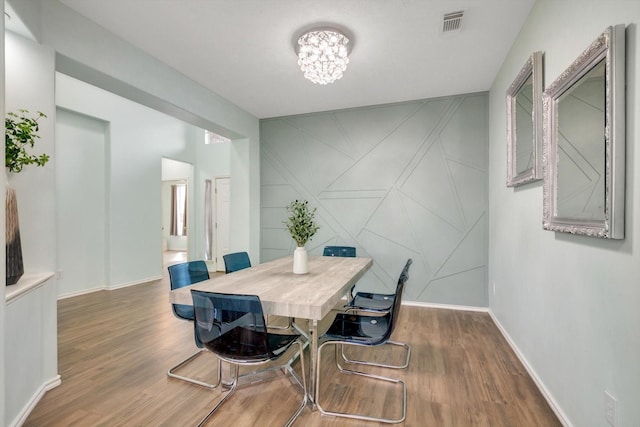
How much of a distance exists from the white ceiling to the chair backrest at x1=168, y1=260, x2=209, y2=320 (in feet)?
6.64

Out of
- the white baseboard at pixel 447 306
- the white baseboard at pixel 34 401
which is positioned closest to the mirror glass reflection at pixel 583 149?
the white baseboard at pixel 447 306

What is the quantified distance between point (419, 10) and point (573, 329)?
95.2 inches

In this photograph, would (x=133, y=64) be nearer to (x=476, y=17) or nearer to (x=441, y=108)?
(x=476, y=17)

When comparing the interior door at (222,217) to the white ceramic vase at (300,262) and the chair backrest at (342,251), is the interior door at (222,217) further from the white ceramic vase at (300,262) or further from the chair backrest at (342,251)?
the white ceramic vase at (300,262)

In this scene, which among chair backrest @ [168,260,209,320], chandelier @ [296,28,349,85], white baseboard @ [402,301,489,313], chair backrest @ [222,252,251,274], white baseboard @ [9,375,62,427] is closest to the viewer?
white baseboard @ [9,375,62,427]

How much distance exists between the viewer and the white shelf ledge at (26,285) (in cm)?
175

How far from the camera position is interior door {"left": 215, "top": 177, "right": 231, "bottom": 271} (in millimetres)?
6824

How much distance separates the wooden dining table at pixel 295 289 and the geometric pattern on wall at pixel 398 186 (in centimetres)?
161

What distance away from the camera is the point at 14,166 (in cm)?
195

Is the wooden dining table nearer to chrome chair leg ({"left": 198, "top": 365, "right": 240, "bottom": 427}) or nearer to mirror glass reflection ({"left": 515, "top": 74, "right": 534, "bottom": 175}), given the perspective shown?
chrome chair leg ({"left": 198, "top": 365, "right": 240, "bottom": 427})

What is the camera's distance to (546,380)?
211cm

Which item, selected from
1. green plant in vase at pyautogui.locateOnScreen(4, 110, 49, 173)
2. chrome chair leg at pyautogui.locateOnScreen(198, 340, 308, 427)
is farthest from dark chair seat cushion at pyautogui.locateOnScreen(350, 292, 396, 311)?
green plant in vase at pyautogui.locateOnScreen(4, 110, 49, 173)

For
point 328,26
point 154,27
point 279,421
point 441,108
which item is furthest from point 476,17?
point 279,421

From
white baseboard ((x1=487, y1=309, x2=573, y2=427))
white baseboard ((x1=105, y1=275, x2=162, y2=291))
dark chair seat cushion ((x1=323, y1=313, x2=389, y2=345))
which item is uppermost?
dark chair seat cushion ((x1=323, y1=313, x2=389, y2=345))
